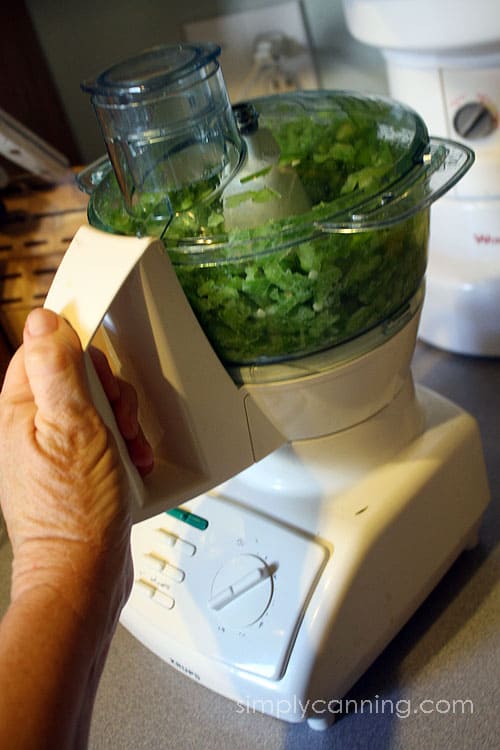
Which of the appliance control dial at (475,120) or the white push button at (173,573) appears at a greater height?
the appliance control dial at (475,120)

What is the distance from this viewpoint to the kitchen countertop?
54cm

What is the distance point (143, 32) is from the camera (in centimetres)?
100

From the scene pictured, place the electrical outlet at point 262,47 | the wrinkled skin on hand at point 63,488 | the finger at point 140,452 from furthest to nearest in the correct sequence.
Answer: the electrical outlet at point 262,47, the finger at point 140,452, the wrinkled skin on hand at point 63,488

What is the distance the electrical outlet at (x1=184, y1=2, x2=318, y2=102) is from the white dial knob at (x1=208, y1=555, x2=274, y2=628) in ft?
2.24

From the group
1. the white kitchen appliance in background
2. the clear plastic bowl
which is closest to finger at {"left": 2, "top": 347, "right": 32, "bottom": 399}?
the clear plastic bowl

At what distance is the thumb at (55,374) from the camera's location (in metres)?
0.40

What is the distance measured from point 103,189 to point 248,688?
0.38 m

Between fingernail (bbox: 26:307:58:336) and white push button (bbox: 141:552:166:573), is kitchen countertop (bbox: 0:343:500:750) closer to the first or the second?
white push button (bbox: 141:552:166:573)

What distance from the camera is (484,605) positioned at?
61cm

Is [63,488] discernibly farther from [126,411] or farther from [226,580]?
[226,580]

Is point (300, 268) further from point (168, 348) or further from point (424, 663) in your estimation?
point (424, 663)

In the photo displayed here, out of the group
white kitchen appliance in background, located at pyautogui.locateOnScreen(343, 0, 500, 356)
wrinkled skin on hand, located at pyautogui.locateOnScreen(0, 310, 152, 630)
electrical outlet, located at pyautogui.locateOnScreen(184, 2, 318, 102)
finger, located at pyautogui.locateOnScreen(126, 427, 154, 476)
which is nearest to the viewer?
Result: wrinkled skin on hand, located at pyautogui.locateOnScreen(0, 310, 152, 630)

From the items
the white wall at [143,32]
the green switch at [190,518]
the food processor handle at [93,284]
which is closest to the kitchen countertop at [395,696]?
the green switch at [190,518]

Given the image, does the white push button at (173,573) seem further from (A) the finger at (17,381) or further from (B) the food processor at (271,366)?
(A) the finger at (17,381)
